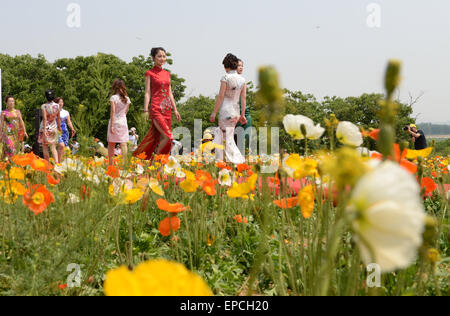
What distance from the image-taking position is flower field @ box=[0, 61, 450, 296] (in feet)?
1.61

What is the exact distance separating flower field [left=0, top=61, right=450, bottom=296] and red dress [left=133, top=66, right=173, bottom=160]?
7.32ft

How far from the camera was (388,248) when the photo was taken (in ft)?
1.63

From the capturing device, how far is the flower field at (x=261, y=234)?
19.3 inches

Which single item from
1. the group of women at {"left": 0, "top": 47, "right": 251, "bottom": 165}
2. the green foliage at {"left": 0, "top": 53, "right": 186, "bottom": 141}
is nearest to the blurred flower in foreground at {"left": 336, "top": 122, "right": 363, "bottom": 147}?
the group of women at {"left": 0, "top": 47, "right": 251, "bottom": 165}

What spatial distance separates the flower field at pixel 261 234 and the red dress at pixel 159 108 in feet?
7.32

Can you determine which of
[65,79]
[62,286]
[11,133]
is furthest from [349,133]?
[65,79]

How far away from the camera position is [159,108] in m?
5.10

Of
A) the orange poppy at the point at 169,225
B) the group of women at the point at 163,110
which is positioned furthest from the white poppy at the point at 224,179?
the group of women at the point at 163,110

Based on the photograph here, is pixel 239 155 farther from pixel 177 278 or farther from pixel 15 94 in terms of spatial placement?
pixel 15 94

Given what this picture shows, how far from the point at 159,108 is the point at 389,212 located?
4774 mm

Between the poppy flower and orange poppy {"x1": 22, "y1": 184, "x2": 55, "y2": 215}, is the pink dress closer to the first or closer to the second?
orange poppy {"x1": 22, "y1": 184, "x2": 55, "y2": 215}

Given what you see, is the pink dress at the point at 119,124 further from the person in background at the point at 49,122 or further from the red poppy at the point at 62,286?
the red poppy at the point at 62,286

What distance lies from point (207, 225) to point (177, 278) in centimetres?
187
